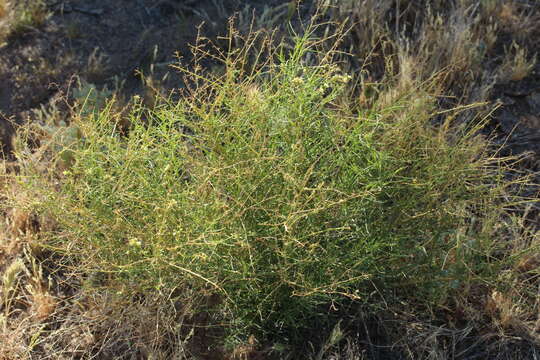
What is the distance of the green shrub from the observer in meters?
2.24

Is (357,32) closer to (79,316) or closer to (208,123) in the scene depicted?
(208,123)

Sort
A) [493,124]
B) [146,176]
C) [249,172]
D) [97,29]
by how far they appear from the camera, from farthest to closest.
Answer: [97,29] < [493,124] < [146,176] < [249,172]

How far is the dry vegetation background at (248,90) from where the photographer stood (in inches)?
105

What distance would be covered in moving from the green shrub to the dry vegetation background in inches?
6.5

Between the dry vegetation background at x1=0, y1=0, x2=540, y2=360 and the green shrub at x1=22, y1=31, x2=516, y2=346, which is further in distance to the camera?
the dry vegetation background at x1=0, y1=0, x2=540, y2=360

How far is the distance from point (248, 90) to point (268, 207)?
0.75 m

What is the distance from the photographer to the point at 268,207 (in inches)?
91.7

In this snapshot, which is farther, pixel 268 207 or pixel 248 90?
pixel 248 90

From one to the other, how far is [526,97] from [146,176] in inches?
101

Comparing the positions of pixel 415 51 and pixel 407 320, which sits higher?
pixel 415 51

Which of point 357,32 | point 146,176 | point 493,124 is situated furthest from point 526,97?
point 146,176

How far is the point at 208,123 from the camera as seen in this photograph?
2281 mm

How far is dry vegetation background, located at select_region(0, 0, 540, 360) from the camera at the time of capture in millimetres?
2656

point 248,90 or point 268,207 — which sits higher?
point 248,90
